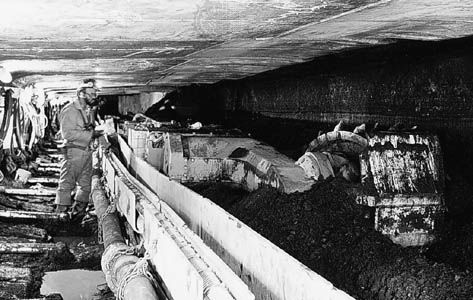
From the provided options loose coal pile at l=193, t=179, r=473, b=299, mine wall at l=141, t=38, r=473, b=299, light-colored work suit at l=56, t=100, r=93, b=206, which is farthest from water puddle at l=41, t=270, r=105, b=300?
light-colored work suit at l=56, t=100, r=93, b=206

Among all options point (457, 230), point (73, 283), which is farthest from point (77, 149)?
Answer: point (457, 230)

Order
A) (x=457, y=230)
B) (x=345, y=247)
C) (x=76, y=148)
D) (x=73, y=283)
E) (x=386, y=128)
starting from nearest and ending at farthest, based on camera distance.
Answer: (x=345, y=247) → (x=457, y=230) → (x=386, y=128) → (x=73, y=283) → (x=76, y=148)

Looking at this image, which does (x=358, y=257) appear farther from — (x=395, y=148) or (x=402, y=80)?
(x=402, y=80)

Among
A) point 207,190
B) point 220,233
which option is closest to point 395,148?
point 220,233

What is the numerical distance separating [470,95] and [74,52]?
7.66 ft

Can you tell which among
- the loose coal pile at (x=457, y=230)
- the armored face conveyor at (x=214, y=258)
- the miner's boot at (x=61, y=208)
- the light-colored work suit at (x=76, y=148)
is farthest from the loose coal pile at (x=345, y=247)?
the light-colored work suit at (x=76, y=148)

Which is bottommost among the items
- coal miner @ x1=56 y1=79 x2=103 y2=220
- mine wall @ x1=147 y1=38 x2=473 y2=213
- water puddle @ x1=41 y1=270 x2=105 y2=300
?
water puddle @ x1=41 y1=270 x2=105 y2=300

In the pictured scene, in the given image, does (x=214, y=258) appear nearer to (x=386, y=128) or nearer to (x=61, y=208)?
(x=386, y=128)

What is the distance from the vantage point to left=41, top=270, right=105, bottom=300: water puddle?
473 cm

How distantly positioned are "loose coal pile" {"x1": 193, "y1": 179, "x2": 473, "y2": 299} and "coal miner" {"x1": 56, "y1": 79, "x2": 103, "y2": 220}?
4.46 meters

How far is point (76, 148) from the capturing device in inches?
308

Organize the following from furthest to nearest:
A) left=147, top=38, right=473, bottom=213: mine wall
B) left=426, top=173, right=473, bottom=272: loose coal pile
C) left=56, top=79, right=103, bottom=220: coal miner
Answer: left=56, top=79, right=103, bottom=220: coal miner → left=147, top=38, right=473, bottom=213: mine wall → left=426, top=173, right=473, bottom=272: loose coal pile

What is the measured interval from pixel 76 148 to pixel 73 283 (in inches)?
123

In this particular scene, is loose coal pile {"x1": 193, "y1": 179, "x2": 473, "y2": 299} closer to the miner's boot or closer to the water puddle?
the water puddle
